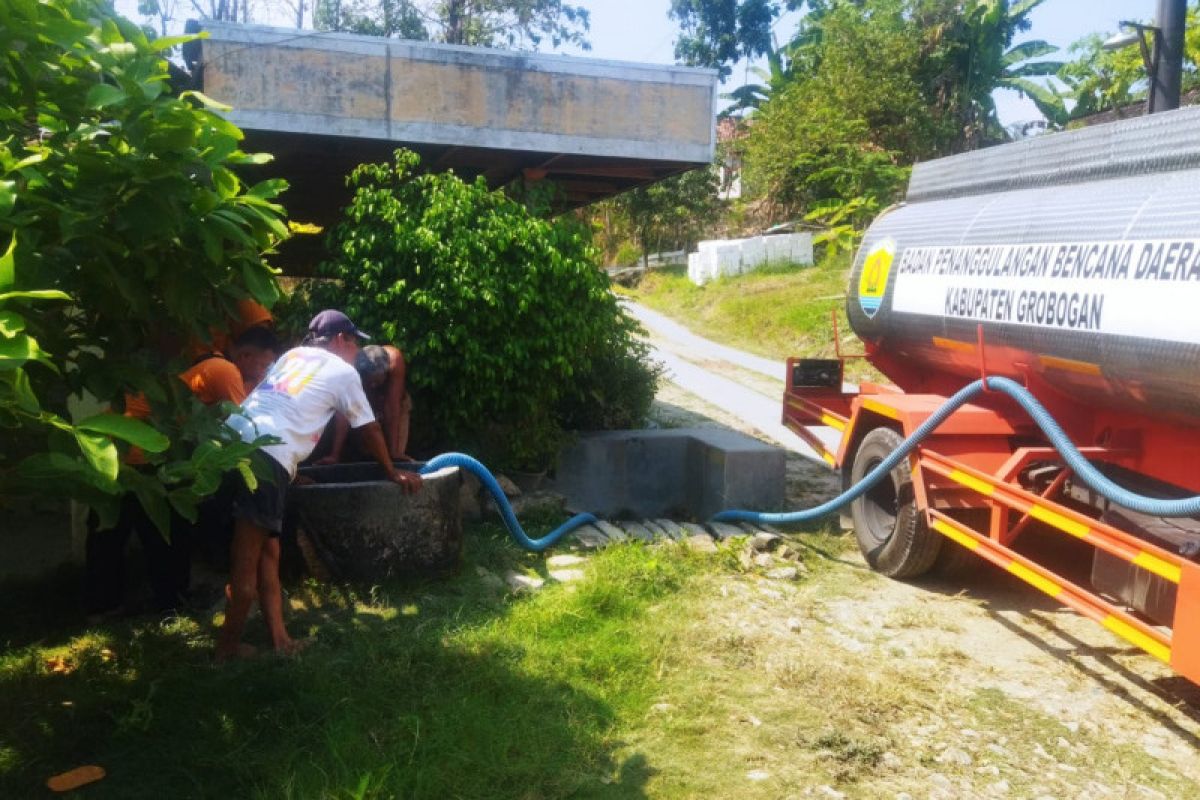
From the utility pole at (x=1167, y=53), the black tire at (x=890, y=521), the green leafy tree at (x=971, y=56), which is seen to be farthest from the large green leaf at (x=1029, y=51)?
the black tire at (x=890, y=521)

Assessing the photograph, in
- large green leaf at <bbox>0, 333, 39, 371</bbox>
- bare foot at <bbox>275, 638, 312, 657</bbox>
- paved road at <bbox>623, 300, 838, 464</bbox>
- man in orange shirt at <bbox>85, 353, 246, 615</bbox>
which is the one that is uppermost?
large green leaf at <bbox>0, 333, 39, 371</bbox>

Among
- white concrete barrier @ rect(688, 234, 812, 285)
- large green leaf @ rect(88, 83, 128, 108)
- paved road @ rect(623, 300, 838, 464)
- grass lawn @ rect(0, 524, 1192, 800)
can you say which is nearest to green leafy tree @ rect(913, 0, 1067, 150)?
white concrete barrier @ rect(688, 234, 812, 285)

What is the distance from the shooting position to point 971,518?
557cm

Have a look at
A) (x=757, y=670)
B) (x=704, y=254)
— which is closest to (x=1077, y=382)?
(x=757, y=670)

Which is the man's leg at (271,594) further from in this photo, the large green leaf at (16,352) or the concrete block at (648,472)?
the concrete block at (648,472)

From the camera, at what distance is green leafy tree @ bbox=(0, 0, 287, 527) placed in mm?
2576

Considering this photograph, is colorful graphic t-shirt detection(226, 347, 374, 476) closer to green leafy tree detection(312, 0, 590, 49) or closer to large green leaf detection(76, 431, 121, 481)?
large green leaf detection(76, 431, 121, 481)

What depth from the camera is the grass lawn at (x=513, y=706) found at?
3.54m

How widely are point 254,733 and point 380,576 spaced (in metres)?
1.58

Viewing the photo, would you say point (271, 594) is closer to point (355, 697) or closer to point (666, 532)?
point (355, 697)

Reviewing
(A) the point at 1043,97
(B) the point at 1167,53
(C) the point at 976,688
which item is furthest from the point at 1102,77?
(C) the point at 976,688

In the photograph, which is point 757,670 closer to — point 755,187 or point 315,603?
point 315,603

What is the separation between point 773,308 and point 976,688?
17573 mm

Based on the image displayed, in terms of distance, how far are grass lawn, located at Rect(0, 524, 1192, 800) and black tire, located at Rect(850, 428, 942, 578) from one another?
761 mm
